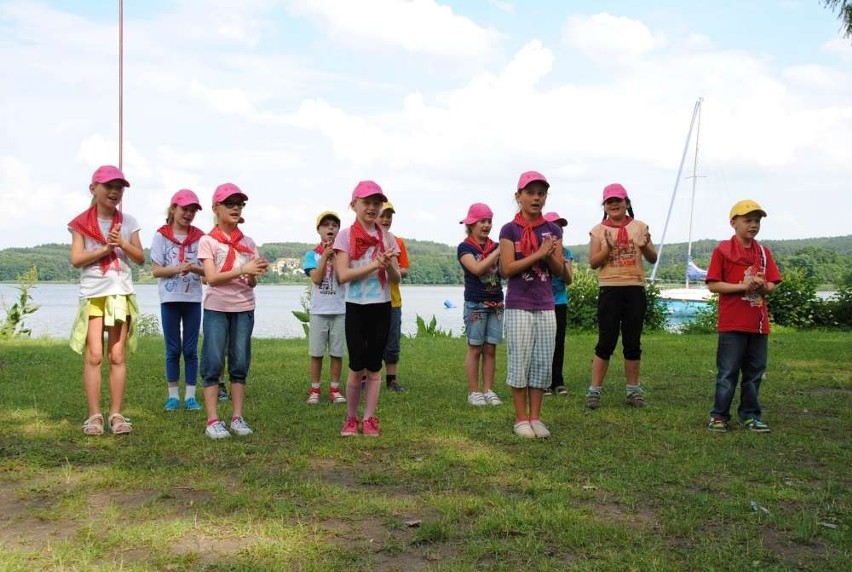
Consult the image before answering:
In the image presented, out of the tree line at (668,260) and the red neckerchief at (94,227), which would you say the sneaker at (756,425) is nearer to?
the red neckerchief at (94,227)

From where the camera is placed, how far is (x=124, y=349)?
6.38 meters

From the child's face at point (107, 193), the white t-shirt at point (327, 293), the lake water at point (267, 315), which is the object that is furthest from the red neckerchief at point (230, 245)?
the lake water at point (267, 315)

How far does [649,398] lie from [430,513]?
4408 millimetres

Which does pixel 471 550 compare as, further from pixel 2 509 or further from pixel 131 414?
pixel 131 414

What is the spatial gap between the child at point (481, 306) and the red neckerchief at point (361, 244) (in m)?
1.73

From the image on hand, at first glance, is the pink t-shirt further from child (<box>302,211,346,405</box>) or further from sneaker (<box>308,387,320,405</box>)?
sneaker (<box>308,387,320,405</box>)

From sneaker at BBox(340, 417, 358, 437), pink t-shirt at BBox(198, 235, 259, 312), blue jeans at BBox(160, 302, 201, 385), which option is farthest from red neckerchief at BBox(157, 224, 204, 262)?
sneaker at BBox(340, 417, 358, 437)

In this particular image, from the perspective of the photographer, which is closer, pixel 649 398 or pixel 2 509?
pixel 2 509

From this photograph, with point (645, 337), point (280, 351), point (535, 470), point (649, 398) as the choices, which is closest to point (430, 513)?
point (535, 470)

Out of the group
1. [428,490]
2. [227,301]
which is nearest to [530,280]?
[428,490]

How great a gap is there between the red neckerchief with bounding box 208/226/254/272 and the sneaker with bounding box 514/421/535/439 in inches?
96.5

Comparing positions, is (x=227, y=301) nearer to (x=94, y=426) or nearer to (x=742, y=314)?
(x=94, y=426)

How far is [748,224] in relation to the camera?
6.54 meters

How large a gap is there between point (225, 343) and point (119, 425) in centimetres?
100
